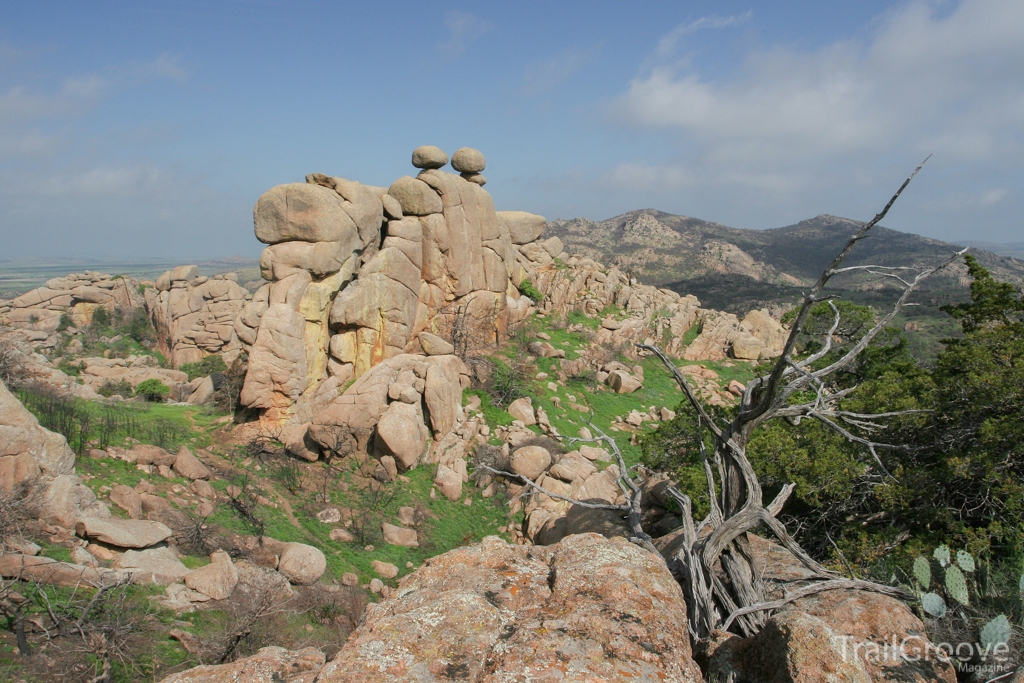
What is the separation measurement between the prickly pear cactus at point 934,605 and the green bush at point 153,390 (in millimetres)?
24505

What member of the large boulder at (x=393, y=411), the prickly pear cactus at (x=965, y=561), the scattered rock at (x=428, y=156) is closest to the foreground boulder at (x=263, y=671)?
the prickly pear cactus at (x=965, y=561)

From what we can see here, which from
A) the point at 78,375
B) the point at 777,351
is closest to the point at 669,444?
the point at 777,351

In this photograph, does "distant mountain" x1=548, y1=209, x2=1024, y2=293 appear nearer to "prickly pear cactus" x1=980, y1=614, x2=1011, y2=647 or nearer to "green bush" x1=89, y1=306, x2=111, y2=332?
"green bush" x1=89, y1=306, x2=111, y2=332

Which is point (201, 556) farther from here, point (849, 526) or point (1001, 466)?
point (1001, 466)

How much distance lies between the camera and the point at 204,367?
2944cm

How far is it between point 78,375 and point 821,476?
98.9 ft

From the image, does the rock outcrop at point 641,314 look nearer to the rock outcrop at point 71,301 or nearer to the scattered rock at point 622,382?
the scattered rock at point 622,382

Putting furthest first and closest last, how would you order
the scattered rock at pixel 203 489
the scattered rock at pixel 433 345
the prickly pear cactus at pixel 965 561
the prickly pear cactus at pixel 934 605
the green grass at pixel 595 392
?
the green grass at pixel 595 392, the scattered rock at pixel 433 345, the scattered rock at pixel 203 489, the prickly pear cactus at pixel 965 561, the prickly pear cactus at pixel 934 605

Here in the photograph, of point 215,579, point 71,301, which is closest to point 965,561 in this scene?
point 215,579

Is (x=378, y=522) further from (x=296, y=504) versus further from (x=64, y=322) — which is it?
(x=64, y=322)

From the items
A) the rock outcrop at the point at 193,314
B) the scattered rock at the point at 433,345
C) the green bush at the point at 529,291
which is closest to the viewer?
the scattered rock at the point at 433,345

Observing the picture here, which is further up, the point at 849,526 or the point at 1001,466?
the point at 1001,466

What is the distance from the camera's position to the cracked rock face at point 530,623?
3.38 m

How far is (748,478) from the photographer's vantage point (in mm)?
6465
